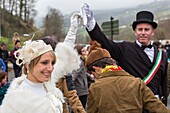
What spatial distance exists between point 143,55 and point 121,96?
32.7 inches

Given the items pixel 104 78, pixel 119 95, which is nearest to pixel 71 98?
pixel 104 78

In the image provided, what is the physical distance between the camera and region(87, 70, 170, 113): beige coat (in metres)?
2.69

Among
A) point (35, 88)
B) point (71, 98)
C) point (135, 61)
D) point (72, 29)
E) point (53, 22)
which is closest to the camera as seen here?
point (35, 88)

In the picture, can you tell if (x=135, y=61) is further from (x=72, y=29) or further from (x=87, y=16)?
(x=72, y=29)

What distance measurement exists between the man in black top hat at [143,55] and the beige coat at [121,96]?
0.61 metres

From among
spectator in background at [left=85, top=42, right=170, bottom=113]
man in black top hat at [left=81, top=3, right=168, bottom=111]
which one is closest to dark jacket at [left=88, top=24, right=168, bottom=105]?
man in black top hat at [left=81, top=3, right=168, bottom=111]

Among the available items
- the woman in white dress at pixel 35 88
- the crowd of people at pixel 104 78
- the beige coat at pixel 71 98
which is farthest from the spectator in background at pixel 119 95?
the beige coat at pixel 71 98

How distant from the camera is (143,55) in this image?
3428mm

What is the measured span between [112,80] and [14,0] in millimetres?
56280

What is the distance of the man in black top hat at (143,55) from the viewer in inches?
133

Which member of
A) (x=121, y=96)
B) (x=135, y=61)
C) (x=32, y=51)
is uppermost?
(x=32, y=51)

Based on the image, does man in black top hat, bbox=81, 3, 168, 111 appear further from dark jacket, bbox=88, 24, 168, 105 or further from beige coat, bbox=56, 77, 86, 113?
beige coat, bbox=56, 77, 86, 113

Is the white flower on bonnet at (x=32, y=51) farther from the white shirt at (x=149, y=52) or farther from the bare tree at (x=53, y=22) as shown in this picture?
the bare tree at (x=53, y=22)

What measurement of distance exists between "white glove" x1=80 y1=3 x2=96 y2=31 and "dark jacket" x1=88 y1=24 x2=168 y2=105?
0.28 feet
